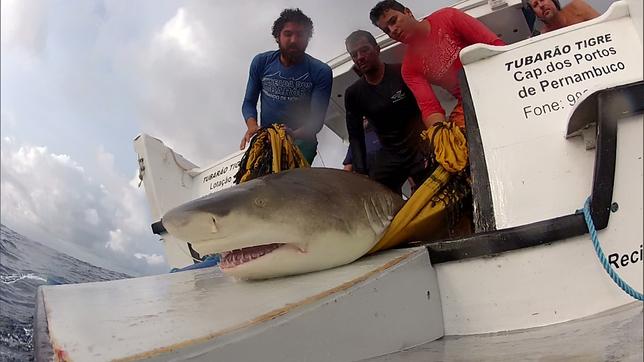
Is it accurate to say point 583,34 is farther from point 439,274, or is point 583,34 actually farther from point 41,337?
point 41,337

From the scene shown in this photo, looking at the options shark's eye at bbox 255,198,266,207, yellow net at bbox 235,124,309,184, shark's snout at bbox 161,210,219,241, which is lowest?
shark's snout at bbox 161,210,219,241

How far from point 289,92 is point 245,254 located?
1.96m

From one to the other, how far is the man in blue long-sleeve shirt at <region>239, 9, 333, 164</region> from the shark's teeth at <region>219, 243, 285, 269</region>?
166 cm

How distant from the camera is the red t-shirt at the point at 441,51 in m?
2.62

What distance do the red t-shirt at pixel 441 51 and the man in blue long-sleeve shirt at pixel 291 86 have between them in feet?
3.02

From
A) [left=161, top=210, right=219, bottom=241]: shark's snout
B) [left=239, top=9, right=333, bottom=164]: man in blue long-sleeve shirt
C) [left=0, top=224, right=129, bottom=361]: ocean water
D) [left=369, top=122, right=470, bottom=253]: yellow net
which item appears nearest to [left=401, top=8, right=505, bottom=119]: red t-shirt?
[left=369, top=122, right=470, bottom=253]: yellow net

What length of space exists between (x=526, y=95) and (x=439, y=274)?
738mm

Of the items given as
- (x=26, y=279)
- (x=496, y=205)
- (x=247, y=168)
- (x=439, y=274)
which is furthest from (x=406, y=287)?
(x=26, y=279)

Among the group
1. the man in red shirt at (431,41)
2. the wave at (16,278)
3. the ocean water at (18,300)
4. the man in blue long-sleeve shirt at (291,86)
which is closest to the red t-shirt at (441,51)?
the man in red shirt at (431,41)

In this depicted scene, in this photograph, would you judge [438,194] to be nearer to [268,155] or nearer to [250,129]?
[268,155]

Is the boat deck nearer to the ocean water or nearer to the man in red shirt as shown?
the man in red shirt

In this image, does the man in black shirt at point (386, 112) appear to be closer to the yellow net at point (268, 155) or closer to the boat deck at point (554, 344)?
the yellow net at point (268, 155)

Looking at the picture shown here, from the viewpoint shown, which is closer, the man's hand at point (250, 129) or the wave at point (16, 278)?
the man's hand at point (250, 129)

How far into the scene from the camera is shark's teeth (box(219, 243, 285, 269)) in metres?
1.70
